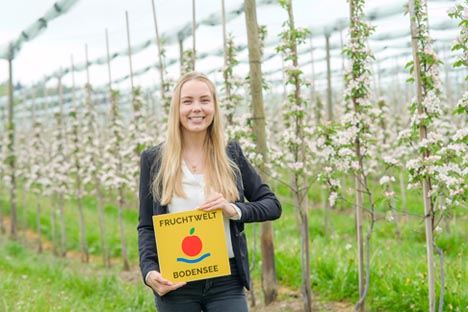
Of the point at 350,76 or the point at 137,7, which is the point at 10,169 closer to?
the point at 137,7

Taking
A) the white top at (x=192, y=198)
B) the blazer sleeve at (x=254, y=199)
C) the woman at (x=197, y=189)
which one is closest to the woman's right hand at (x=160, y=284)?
the woman at (x=197, y=189)

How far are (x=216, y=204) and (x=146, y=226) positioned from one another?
37 centimetres

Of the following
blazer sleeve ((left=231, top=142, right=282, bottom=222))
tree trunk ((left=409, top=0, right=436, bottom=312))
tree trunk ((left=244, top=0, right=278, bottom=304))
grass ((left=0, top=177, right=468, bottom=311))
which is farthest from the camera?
tree trunk ((left=244, top=0, right=278, bottom=304))

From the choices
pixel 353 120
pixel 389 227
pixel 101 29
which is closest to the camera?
pixel 353 120

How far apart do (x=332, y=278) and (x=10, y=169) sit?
8.43 metres

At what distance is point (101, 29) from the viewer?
→ 10.8 metres

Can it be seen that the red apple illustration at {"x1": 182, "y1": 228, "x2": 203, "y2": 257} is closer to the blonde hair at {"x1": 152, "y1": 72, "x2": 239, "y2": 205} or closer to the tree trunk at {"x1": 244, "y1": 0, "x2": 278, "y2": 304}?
the blonde hair at {"x1": 152, "y1": 72, "x2": 239, "y2": 205}

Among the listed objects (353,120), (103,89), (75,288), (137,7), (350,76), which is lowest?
(75,288)

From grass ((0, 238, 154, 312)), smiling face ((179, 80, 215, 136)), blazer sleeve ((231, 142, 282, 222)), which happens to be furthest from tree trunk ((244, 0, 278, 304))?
smiling face ((179, 80, 215, 136))

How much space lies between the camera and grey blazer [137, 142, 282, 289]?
2111 mm

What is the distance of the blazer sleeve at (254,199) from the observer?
6.87 ft

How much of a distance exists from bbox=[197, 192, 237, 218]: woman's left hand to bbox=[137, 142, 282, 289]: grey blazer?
0.23 feet

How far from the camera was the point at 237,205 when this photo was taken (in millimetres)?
2078

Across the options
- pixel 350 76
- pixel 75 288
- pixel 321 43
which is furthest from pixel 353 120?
pixel 321 43
